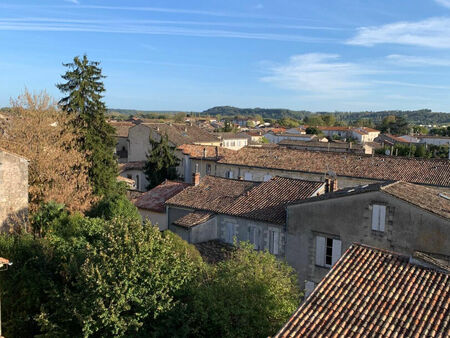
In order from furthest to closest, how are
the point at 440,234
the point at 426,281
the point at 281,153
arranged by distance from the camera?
1. the point at 281,153
2. the point at 440,234
3. the point at 426,281

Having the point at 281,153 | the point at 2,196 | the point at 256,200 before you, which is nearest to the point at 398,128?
the point at 281,153

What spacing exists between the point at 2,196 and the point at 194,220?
10122mm

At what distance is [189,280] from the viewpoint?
45.3ft

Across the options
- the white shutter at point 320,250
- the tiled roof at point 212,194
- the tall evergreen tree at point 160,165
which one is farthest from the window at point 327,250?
the tall evergreen tree at point 160,165

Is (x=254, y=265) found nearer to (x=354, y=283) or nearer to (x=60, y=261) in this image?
(x=354, y=283)

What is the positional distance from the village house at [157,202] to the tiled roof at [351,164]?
11974 millimetres

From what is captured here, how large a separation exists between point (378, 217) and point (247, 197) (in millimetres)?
8387

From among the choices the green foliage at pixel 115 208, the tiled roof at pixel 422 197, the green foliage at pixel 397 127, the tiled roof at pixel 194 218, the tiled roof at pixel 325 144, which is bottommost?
the tiled roof at pixel 194 218

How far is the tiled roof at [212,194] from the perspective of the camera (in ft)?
85.3

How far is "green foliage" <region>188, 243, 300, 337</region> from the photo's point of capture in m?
12.2

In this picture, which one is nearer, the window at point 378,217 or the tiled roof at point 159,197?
A: the window at point 378,217

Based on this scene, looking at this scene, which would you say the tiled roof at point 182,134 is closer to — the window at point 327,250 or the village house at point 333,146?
the village house at point 333,146

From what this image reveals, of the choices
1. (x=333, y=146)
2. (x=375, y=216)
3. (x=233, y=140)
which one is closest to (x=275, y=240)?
(x=375, y=216)

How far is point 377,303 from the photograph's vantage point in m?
9.77
